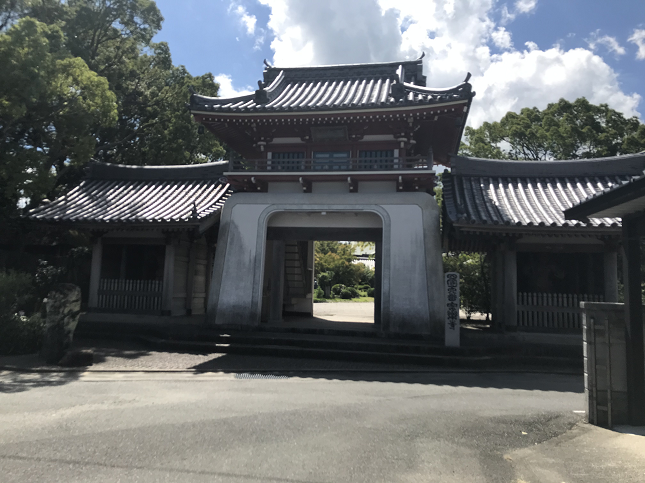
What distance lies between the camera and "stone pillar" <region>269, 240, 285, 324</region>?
1425 centimetres

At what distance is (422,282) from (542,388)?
176 inches

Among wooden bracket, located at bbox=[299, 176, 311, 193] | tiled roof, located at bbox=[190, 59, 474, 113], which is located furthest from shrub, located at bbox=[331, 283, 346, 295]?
wooden bracket, located at bbox=[299, 176, 311, 193]

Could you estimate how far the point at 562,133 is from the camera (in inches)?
873

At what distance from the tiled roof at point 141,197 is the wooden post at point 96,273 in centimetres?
115

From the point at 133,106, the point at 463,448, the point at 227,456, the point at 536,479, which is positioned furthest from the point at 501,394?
the point at 133,106

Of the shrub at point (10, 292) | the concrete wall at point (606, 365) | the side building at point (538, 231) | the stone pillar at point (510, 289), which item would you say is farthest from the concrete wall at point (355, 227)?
the concrete wall at point (606, 365)

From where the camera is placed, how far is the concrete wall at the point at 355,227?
11.8 m

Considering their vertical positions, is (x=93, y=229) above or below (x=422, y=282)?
above

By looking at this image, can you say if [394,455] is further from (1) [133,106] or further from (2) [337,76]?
(1) [133,106]

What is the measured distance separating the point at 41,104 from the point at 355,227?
971cm

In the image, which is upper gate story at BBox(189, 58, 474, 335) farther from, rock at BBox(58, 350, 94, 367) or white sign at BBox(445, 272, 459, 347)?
rock at BBox(58, 350, 94, 367)

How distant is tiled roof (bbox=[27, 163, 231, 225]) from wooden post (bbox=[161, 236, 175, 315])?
1052 millimetres

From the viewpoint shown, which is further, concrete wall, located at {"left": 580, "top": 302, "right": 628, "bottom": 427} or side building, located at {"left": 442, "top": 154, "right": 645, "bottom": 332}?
side building, located at {"left": 442, "top": 154, "right": 645, "bottom": 332}

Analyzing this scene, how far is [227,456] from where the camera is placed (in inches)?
167
